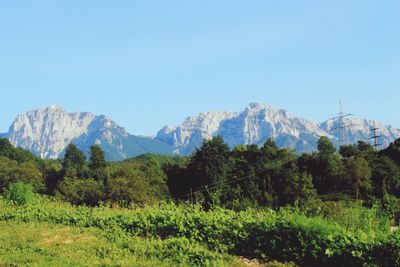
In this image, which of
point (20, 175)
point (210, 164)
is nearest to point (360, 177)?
point (210, 164)

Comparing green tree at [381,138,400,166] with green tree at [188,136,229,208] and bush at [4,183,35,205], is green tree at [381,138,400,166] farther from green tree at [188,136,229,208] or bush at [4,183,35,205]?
bush at [4,183,35,205]

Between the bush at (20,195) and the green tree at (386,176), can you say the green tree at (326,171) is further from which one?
the bush at (20,195)

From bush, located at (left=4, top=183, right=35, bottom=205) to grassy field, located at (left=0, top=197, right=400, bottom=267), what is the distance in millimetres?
4673

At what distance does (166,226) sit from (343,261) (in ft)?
12.8

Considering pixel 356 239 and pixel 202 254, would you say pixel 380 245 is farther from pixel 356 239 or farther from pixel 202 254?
pixel 202 254

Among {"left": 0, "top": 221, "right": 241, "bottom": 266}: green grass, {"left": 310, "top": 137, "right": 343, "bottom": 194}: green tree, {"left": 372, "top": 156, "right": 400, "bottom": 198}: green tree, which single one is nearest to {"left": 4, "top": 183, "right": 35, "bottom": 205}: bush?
{"left": 0, "top": 221, "right": 241, "bottom": 266}: green grass

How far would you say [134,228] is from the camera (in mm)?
11141

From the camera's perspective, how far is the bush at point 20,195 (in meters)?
16.7

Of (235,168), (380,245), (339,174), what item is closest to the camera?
(380,245)

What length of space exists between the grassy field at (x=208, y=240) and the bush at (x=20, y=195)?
4.67 meters

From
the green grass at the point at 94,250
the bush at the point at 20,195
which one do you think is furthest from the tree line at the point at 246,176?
the green grass at the point at 94,250

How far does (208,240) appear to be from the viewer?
9.93 m

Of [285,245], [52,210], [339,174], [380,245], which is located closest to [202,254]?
[285,245]

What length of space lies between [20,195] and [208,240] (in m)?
9.27
